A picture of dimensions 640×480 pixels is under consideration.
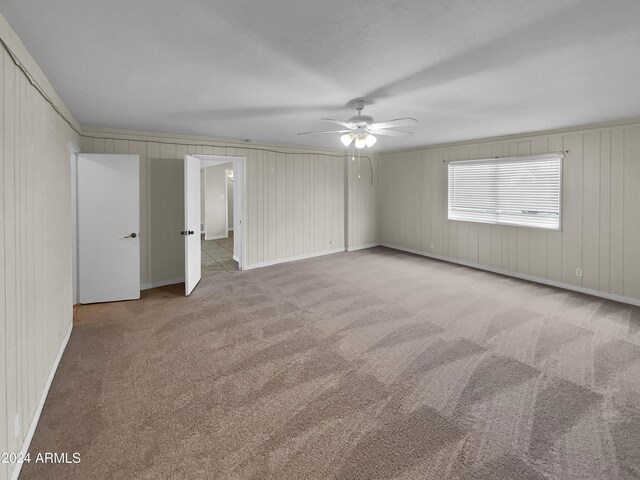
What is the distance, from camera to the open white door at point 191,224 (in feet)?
14.6

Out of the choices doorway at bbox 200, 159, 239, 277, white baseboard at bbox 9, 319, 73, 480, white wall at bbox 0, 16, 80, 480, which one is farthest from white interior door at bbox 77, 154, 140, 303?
doorway at bbox 200, 159, 239, 277

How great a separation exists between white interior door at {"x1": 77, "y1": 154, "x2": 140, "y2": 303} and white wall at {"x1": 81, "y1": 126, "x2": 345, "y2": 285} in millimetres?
580

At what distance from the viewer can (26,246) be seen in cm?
198

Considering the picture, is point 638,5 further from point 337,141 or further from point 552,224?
point 337,141

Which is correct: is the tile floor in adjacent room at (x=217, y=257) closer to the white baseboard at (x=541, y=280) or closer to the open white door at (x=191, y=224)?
the open white door at (x=191, y=224)

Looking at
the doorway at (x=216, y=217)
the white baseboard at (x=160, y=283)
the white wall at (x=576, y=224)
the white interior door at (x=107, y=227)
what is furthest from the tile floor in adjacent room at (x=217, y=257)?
the white wall at (x=576, y=224)

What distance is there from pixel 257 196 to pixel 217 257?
6.17 ft

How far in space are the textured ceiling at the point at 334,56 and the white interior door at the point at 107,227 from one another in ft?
2.43

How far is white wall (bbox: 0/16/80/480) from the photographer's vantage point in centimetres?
162

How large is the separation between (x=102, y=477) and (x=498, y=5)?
3135 millimetres

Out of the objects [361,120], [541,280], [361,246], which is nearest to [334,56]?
[361,120]

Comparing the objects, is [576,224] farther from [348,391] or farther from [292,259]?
[292,259]

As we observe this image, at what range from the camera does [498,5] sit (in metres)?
1.59

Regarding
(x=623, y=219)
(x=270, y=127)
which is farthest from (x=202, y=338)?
(x=623, y=219)
